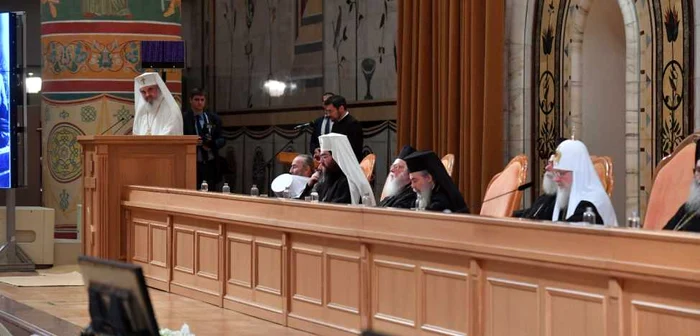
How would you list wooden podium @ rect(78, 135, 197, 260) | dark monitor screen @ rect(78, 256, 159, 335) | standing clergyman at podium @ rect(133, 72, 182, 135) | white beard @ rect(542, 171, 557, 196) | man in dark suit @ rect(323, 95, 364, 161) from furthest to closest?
man in dark suit @ rect(323, 95, 364, 161) < standing clergyman at podium @ rect(133, 72, 182, 135) < wooden podium @ rect(78, 135, 197, 260) < white beard @ rect(542, 171, 557, 196) < dark monitor screen @ rect(78, 256, 159, 335)

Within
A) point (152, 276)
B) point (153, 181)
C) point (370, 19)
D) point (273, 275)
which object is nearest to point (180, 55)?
point (370, 19)

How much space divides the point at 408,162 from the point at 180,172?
12.5ft

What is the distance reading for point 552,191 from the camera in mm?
7996

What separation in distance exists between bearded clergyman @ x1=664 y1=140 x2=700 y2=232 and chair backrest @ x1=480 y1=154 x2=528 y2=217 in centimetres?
171

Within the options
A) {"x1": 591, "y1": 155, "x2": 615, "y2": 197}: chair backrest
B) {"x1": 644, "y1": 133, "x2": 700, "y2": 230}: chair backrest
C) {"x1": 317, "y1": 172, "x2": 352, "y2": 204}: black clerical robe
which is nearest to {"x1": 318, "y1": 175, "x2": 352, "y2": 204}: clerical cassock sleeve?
{"x1": 317, "y1": 172, "x2": 352, "y2": 204}: black clerical robe

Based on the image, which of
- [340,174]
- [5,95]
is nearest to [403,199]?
[340,174]

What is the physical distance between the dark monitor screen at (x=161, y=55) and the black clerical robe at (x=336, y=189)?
4.90 meters

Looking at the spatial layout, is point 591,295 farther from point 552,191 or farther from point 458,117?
point 458,117

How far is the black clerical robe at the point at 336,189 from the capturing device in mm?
9641

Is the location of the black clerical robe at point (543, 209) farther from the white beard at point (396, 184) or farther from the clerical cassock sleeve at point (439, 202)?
the white beard at point (396, 184)

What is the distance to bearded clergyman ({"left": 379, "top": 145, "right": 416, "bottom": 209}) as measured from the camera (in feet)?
28.9

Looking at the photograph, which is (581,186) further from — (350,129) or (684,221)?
(350,129)

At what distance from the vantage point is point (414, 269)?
23.7 feet

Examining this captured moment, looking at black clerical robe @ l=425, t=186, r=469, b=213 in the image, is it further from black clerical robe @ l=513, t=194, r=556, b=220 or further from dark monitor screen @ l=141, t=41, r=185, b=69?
dark monitor screen @ l=141, t=41, r=185, b=69
